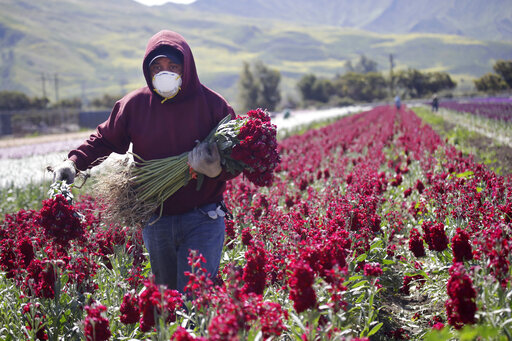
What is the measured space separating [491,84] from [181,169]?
90.6 m

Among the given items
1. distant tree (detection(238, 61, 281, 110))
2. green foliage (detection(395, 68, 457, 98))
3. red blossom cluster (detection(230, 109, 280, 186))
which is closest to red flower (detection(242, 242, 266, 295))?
red blossom cluster (detection(230, 109, 280, 186))

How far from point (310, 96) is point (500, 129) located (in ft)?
299

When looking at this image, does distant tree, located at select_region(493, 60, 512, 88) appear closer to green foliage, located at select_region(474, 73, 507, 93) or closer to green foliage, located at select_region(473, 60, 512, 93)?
green foliage, located at select_region(473, 60, 512, 93)

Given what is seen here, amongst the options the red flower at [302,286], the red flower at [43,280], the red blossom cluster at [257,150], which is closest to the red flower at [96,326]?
the red flower at [43,280]

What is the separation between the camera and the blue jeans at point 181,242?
11.4 ft

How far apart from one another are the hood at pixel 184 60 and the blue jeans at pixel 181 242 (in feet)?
2.89

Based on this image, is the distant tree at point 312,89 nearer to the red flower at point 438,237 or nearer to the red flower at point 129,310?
the red flower at point 438,237

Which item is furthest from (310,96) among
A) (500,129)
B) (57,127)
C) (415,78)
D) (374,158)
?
(374,158)

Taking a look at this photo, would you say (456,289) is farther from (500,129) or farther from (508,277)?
(500,129)

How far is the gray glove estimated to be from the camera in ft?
12.0

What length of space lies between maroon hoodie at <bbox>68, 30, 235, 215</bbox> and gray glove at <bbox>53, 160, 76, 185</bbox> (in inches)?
4.5

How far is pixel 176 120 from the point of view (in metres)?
3.62

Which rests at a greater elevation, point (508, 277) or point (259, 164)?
point (259, 164)

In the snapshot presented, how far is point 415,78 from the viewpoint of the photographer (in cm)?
9538
